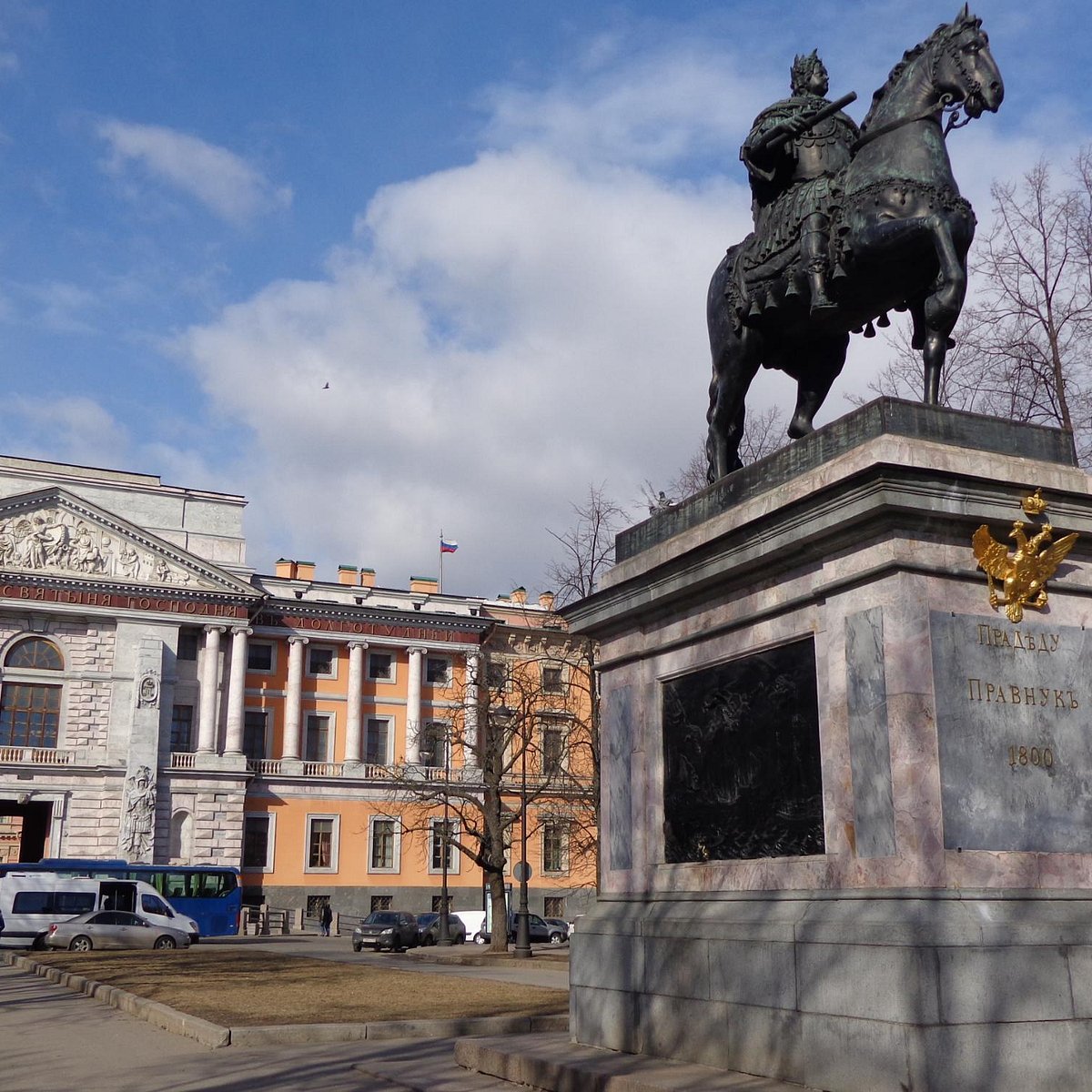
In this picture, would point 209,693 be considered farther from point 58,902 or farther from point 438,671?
point 58,902

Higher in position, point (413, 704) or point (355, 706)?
point (413, 704)

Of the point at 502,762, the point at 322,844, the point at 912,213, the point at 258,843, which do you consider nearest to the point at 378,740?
the point at 322,844

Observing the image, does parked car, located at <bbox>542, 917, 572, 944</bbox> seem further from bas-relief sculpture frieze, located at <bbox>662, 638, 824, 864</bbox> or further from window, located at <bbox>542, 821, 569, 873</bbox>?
bas-relief sculpture frieze, located at <bbox>662, 638, 824, 864</bbox>

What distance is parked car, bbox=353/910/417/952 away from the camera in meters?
43.2

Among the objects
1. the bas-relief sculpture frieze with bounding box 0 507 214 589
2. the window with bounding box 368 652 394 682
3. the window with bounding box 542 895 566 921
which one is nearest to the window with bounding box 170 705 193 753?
the bas-relief sculpture frieze with bounding box 0 507 214 589

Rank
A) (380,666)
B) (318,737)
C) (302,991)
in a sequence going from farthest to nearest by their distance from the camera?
(380,666)
(318,737)
(302,991)

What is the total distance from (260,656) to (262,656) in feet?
0.30

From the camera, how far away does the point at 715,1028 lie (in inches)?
319

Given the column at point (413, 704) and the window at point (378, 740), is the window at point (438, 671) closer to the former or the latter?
the column at point (413, 704)

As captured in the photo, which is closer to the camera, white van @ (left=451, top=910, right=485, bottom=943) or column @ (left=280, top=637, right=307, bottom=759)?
white van @ (left=451, top=910, right=485, bottom=943)

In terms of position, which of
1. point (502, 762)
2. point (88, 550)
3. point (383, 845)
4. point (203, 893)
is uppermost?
point (88, 550)

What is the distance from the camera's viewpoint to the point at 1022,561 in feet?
25.2

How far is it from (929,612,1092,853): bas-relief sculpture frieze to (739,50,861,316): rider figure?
108 inches

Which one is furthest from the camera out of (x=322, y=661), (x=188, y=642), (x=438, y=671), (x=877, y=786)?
(x=438, y=671)
